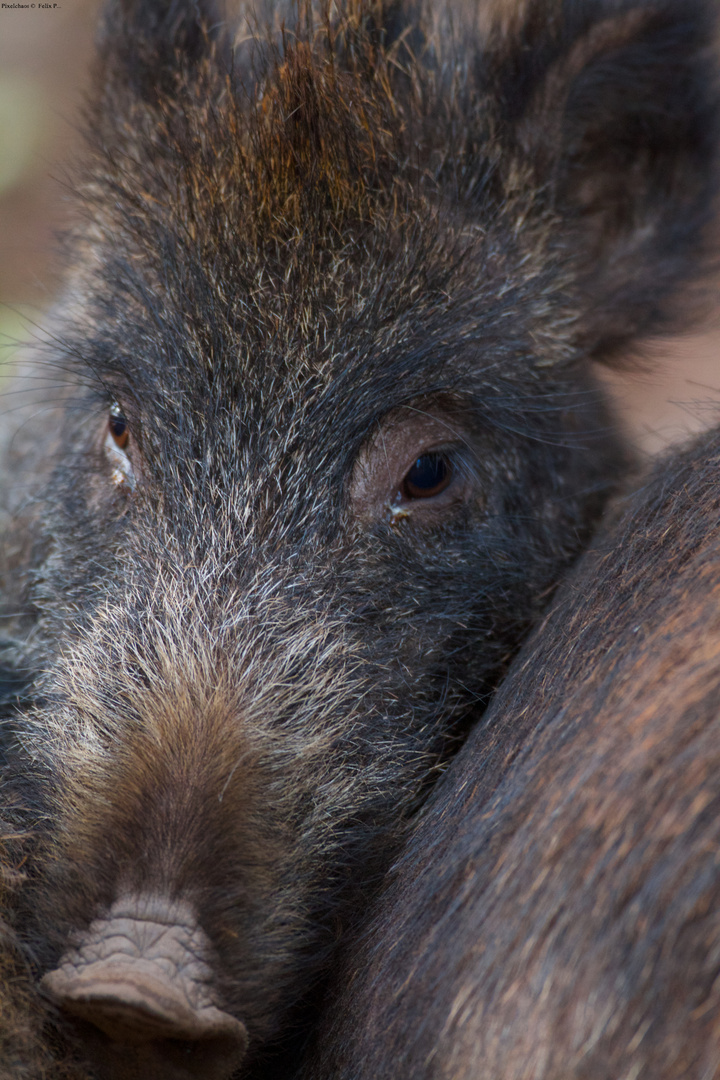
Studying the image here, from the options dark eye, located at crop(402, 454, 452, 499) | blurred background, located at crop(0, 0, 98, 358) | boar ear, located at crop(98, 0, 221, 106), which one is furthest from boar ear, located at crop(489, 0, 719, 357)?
blurred background, located at crop(0, 0, 98, 358)

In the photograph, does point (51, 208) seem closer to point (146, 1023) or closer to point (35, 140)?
point (35, 140)

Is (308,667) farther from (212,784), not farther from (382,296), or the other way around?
(382,296)

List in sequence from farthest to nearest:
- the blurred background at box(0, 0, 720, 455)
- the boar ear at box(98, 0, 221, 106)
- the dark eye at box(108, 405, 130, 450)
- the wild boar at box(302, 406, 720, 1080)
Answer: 1. the blurred background at box(0, 0, 720, 455)
2. the boar ear at box(98, 0, 221, 106)
3. the dark eye at box(108, 405, 130, 450)
4. the wild boar at box(302, 406, 720, 1080)

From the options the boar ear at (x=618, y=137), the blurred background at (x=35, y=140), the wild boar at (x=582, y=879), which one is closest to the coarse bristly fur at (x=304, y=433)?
the boar ear at (x=618, y=137)

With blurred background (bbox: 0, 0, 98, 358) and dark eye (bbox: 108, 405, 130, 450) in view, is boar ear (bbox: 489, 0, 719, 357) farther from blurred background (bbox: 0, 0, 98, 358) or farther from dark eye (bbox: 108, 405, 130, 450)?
blurred background (bbox: 0, 0, 98, 358)

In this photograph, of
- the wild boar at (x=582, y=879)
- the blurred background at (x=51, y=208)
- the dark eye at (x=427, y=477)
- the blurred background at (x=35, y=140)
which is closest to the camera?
the wild boar at (x=582, y=879)

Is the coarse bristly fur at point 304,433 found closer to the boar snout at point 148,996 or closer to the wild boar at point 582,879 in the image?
the boar snout at point 148,996

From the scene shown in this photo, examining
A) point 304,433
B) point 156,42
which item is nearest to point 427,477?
point 304,433
